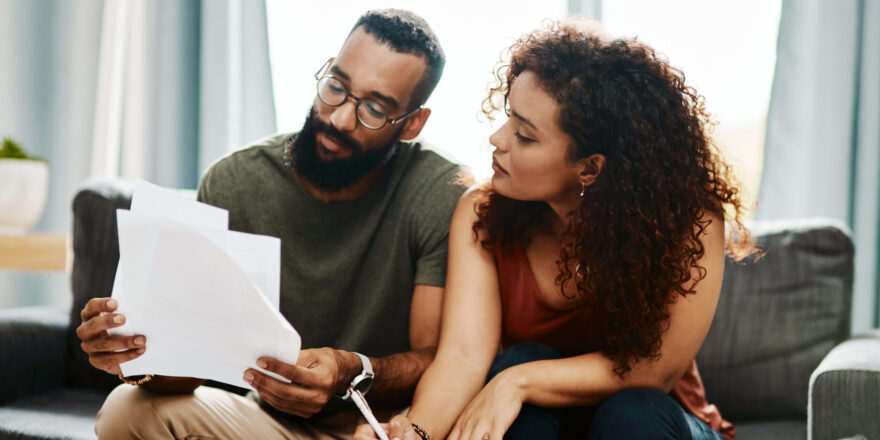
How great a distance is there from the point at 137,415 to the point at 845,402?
3.90ft

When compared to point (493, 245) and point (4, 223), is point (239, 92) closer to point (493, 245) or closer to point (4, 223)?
point (4, 223)

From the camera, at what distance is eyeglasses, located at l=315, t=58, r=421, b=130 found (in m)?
1.42

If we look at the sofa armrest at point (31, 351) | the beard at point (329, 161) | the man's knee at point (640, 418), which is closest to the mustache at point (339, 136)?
the beard at point (329, 161)

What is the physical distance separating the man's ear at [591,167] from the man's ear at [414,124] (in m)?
0.46

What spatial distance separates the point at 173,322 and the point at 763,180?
167 cm

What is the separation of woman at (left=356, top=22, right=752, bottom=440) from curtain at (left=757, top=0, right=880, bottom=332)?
83cm

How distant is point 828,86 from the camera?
1911 mm

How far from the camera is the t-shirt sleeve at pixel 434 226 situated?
141 centimetres

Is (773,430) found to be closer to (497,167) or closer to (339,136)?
(497,167)

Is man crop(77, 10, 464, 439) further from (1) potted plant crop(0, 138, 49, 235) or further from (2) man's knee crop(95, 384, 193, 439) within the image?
(1) potted plant crop(0, 138, 49, 235)

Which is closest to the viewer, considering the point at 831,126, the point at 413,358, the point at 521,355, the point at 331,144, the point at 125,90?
the point at 521,355

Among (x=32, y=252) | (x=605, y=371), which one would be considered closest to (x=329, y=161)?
(x=605, y=371)

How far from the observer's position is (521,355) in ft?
4.03

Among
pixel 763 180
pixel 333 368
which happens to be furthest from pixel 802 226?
pixel 333 368
